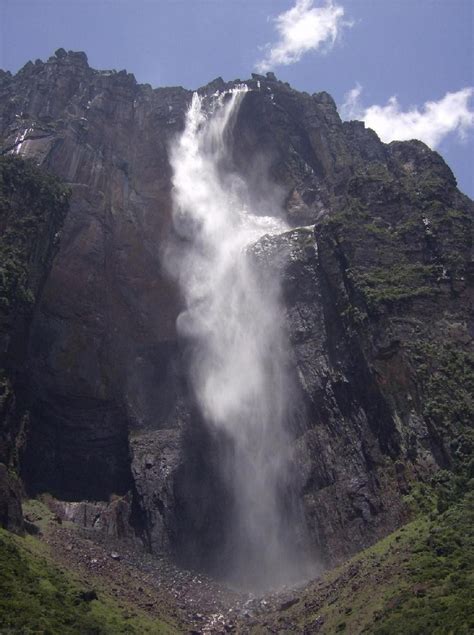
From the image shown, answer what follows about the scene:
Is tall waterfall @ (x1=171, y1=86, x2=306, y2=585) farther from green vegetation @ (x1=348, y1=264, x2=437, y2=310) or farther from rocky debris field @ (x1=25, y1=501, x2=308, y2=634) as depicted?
green vegetation @ (x1=348, y1=264, x2=437, y2=310)

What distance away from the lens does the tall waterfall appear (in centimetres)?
5106

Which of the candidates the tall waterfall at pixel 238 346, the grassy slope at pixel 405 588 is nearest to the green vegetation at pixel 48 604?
the grassy slope at pixel 405 588

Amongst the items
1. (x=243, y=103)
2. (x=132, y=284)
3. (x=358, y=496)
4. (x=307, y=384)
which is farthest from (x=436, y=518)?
(x=243, y=103)

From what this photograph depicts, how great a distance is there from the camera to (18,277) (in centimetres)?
5106

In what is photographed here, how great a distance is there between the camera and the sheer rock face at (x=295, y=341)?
48.6 meters

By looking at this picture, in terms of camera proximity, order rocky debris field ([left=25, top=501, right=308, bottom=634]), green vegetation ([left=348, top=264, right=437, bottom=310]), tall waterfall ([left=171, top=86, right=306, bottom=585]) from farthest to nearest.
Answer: green vegetation ([left=348, top=264, right=437, bottom=310]), tall waterfall ([left=171, top=86, right=306, bottom=585]), rocky debris field ([left=25, top=501, right=308, bottom=634])

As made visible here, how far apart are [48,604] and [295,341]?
109ft

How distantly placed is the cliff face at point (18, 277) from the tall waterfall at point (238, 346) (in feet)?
52.2

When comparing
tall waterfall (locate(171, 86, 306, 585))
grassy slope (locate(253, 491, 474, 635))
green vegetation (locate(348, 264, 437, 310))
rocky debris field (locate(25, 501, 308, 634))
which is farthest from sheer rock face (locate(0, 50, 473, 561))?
grassy slope (locate(253, 491, 474, 635))

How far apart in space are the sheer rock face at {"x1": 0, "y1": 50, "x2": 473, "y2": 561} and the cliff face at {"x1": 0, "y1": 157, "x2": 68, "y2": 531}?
3082 millimetres

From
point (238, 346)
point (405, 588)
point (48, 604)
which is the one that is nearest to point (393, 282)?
point (238, 346)

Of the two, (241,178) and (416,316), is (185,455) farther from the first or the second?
(241,178)

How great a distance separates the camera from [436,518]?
→ 128ft

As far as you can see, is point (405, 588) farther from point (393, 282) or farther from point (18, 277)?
point (18, 277)
